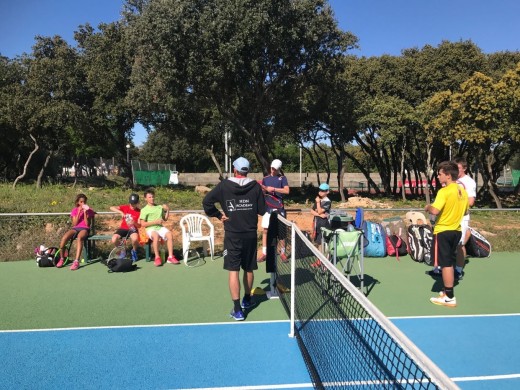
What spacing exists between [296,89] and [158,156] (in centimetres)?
5385

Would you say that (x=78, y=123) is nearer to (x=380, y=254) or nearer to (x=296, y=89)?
(x=296, y=89)

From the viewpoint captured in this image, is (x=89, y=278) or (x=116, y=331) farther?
(x=89, y=278)

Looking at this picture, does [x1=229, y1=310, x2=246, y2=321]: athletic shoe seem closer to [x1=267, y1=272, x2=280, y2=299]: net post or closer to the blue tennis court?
the blue tennis court

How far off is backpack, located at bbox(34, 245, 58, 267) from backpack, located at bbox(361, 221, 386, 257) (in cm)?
621

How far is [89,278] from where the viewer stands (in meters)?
7.29

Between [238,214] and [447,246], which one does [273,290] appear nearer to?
[238,214]

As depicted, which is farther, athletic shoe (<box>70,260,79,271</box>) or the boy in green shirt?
the boy in green shirt

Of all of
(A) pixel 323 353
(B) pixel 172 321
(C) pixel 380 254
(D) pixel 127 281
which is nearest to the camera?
(A) pixel 323 353

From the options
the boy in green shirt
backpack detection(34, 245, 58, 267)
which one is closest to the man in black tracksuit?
the boy in green shirt

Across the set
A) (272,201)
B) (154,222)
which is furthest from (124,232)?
(272,201)

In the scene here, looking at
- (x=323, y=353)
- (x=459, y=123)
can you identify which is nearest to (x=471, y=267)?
(x=323, y=353)

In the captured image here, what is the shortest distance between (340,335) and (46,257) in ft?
20.4

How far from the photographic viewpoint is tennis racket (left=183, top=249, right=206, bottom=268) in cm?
834

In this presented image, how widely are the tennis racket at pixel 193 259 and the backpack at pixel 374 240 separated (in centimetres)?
344
